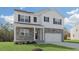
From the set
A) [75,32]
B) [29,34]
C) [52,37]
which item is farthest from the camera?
[52,37]

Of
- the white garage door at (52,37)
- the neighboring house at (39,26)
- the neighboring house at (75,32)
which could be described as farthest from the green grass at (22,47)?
the neighboring house at (75,32)

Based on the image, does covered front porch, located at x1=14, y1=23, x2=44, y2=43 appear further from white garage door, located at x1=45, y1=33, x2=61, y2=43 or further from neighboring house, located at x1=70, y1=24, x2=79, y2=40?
neighboring house, located at x1=70, y1=24, x2=79, y2=40

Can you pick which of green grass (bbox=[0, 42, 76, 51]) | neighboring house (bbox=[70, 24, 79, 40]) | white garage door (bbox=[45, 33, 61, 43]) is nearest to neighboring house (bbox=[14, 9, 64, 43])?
white garage door (bbox=[45, 33, 61, 43])

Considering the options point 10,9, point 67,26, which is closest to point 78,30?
point 67,26

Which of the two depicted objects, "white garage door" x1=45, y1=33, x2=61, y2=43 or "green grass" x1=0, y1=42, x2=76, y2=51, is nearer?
"green grass" x1=0, y1=42, x2=76, y2=51

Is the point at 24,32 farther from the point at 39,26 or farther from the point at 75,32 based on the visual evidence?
the point at 75,32

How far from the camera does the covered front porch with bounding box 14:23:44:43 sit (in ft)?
116

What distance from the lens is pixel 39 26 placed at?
35688 mm

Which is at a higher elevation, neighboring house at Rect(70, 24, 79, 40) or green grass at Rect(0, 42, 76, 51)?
neighboring house at Rect(70, 24, 79, 40)

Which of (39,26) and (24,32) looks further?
(39,26)

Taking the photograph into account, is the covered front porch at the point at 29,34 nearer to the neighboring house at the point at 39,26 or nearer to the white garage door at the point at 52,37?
the neighboring house at the point at 39,26

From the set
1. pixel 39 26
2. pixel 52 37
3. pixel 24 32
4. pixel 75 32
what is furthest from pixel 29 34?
pixel 75 32

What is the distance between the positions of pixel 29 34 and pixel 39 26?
0.51 meters
